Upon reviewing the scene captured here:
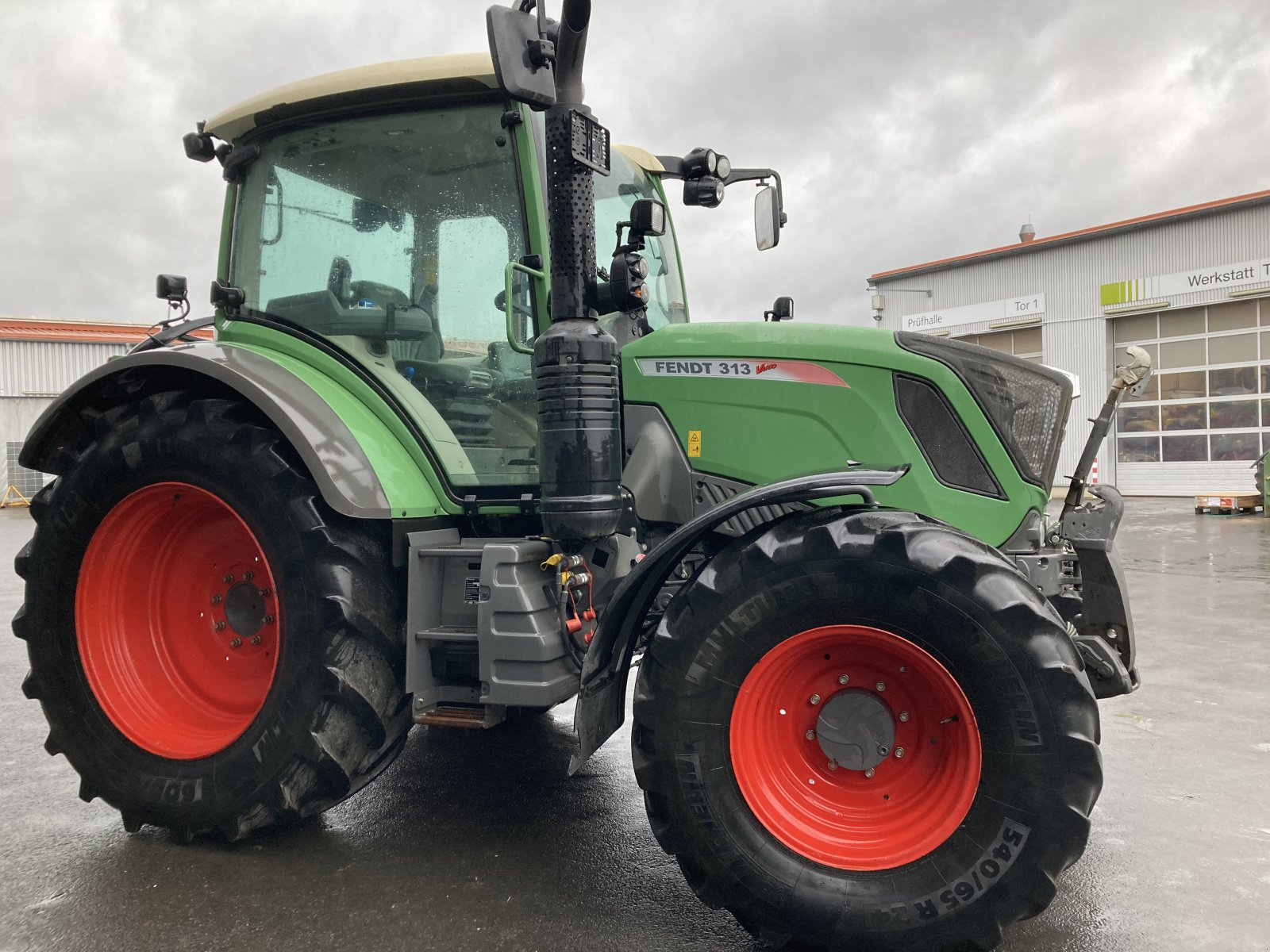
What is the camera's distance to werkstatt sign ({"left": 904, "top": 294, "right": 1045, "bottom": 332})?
23828 mm

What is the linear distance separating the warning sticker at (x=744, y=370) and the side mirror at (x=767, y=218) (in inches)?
52.6

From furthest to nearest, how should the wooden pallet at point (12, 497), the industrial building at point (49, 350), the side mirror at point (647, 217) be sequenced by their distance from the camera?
the industrial building at point (49, 350) → the wooden pallet at point (12, 497) → the side mirror at point (647, 217)

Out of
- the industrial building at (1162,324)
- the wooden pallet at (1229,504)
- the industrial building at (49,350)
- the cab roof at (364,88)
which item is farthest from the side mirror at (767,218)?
the industrial building at (49,350)

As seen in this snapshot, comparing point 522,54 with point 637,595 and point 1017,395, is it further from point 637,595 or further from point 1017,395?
point 1017,395

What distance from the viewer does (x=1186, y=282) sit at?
21.2 metres

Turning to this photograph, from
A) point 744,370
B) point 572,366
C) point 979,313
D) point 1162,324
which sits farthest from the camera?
point 979,313

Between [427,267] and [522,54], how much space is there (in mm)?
955

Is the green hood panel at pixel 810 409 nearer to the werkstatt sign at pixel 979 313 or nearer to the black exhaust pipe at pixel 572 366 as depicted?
the black exhaust pipe at pixel 572 366

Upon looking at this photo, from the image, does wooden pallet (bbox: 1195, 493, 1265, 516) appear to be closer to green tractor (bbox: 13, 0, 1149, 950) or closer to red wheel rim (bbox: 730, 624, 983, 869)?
green tractor (bbox: 13, 0, 1149, 950)

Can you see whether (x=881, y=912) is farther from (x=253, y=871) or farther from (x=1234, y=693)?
(x=1234, y=693)

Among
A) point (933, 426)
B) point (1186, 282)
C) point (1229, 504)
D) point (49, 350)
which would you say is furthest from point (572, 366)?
point (49, 350)

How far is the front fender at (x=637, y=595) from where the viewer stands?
8.40 ft

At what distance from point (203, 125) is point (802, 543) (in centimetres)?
289

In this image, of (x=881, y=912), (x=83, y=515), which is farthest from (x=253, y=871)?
(x=881, y=912)
